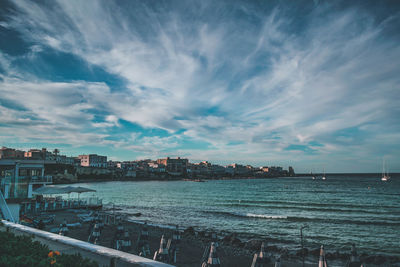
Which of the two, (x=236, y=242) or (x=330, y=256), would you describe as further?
(x=236, y=242)

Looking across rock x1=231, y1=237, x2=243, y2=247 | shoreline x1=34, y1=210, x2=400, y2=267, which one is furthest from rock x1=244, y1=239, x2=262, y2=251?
rock x1=231, y1=237, x2=243, y2=247

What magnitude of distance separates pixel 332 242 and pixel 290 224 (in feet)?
22.3

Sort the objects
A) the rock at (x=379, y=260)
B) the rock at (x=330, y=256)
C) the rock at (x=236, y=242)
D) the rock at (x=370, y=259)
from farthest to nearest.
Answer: the rock at (x=236, y=242) < the rock at (x=330, y=256) < the rock at (x=370, y=259) < the rock at (x=379, y=260)

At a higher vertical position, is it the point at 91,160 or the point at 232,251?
the point at 91,160

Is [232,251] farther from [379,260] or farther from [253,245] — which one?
[379,260]

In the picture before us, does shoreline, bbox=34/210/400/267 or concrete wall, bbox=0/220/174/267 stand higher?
concrete wall, bbox=0/220/174/267

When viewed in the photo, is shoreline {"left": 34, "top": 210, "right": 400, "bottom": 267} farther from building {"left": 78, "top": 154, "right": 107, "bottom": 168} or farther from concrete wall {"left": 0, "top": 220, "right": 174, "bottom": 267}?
building {"left": 78, "top": 154, "right": 107, "bottom": 168}

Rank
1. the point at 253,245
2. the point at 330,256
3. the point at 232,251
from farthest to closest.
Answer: the point at 253,245 < the point at 232,251 < the point at 330,256

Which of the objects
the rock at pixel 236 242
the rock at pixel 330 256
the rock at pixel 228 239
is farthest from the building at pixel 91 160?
the rock at pixel 330 256

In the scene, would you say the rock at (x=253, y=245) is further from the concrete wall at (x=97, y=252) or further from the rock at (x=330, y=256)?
the concrete wall at (x=97, y=252)

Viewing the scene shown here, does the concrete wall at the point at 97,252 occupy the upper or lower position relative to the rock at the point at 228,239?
upper

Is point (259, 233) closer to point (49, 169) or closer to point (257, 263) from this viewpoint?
point (257, 263)

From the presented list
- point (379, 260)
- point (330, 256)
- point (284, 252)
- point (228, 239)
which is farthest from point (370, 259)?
point (228, 239)

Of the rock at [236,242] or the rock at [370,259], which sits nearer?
the rock at [370,259]
